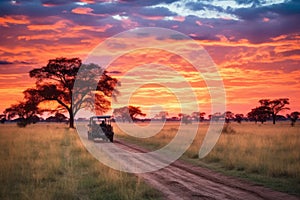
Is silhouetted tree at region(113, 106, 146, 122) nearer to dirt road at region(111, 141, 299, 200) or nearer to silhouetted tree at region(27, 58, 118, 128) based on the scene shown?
silhouetted tree at region(27, 58, 118, 128)

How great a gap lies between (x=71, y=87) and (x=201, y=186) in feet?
133

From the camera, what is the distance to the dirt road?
1000 cm

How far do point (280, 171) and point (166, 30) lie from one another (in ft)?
63.1

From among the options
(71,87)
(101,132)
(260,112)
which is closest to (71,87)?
(71,87)

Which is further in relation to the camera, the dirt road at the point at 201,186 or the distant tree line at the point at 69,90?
the distant tree line at the point at 69,90

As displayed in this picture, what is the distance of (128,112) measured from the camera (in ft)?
402

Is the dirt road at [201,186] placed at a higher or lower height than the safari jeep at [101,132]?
lower

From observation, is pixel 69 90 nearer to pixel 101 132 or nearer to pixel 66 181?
pixel 101 132

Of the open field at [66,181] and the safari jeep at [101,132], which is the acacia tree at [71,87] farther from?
the open field at [66,181]

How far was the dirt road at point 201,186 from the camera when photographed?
32.8 feet

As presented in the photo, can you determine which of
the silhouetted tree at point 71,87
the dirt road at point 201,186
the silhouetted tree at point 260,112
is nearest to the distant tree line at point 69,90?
the silhouetted tree at point 71,87

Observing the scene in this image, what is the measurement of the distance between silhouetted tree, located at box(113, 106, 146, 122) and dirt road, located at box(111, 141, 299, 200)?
10380cm

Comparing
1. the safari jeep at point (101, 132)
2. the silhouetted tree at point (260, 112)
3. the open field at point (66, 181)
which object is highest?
the silhouetted tree at point (260, 112)

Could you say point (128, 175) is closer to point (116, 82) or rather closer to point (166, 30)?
point (166, 30)
